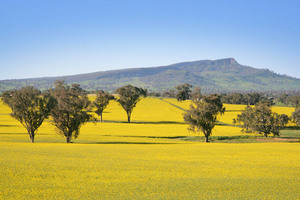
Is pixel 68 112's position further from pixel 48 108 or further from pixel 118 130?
pixel 118 130

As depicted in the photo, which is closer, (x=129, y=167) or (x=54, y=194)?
(x=54, y=194)

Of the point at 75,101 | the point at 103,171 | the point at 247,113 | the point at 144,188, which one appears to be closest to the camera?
the point at 144,188

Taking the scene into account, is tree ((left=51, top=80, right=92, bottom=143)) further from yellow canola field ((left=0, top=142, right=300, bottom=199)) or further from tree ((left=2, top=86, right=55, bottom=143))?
yellow canola field ((left=0, top=142, right=300, bottom=199))

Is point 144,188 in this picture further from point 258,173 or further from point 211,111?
point 211,111

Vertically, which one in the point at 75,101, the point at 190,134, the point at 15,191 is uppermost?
the point at 75,101

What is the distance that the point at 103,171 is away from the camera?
805 inches

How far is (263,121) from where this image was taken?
2387 inches

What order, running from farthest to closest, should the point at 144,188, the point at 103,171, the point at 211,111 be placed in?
the point at 211,111
the point at 103,171
the point at 144,188

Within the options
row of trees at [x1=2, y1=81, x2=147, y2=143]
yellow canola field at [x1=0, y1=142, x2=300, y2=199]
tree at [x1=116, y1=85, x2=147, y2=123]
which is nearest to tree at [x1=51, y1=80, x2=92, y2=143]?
row of trees at [x1=2, y1=81, x2=147, y2=143]

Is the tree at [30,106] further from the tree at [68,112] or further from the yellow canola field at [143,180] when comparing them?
the yellow canola field at [143,180]

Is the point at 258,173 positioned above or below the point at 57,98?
below

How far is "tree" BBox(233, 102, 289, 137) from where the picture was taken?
60.2 metres

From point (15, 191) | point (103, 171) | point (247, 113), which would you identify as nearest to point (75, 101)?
point (103, 171)

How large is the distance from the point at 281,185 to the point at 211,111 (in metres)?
37.6
